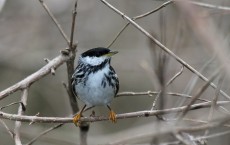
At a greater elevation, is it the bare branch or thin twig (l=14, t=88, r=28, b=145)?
the bare branch

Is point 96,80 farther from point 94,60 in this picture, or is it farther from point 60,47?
point 60,47

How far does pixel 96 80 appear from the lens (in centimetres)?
510

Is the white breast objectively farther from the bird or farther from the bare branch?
the bare branch

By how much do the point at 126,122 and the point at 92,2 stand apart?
2.53 m

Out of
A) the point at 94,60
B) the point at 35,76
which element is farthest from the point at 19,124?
the point at 94,60

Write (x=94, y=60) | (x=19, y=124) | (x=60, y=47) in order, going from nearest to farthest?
(x=19, y=124)
(x=94, y=60)
(x=60, y=47)

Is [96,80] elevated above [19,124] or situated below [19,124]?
above

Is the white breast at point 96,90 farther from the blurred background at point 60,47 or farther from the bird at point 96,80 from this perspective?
the blurred background at point 60,47

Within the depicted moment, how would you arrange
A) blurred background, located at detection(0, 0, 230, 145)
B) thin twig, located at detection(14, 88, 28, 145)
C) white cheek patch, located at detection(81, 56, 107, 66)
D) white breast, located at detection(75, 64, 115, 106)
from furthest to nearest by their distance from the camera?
blurred background, located at detection(0, 0, 230, 145)
white cheek patch, located at detection(81, 56, 107, 66)
white breast, located at detection(75, 64, 115, 106)
thin twig, located at detection(14, 88, 28, 145)

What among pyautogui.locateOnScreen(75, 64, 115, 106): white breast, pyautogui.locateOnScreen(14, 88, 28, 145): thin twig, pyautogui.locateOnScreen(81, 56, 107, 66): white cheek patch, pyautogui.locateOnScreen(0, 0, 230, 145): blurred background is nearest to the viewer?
pyautogui.locateOnScreen(14, 88, 28, 145): thin twig

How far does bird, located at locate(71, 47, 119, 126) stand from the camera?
5.09m

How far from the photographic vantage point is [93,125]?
9078 millimetres

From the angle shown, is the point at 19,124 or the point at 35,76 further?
the point at 35,76

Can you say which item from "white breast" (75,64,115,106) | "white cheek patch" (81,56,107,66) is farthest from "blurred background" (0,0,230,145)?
"white breast" (75,64,115,106)
